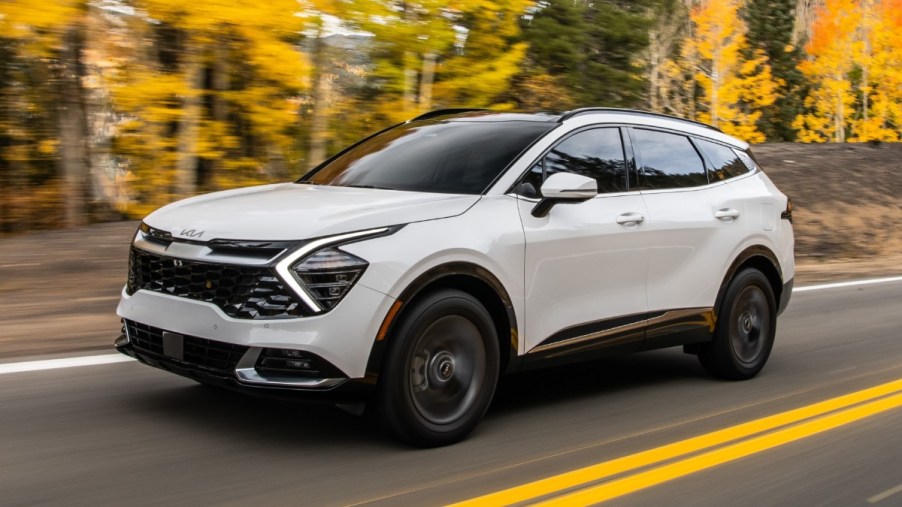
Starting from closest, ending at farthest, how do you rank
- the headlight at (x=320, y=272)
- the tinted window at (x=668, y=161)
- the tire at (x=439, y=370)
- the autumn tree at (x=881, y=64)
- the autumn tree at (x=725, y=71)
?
the headlight at (x=320, y=272), the tire at (x=439, y=370), the tinted window at (x=668, y=161), the autumn tree at (x=725, y=71), the autumn tree at (x=881, y=64)

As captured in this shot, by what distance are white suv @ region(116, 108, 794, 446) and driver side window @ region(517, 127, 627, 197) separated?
0.5 inches

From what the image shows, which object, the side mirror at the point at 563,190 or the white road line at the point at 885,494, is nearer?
the white road line at the point at 885,494

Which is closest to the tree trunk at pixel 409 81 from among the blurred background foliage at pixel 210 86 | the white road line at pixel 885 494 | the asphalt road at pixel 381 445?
the blurred background foliage at pixel 210 86

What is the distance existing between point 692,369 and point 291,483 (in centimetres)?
380

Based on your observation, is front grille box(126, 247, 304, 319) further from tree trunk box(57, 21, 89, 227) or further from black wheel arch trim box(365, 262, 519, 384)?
tree trunk box(57, 21, 89, 227)

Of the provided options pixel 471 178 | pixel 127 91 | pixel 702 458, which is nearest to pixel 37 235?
pixel 127 91

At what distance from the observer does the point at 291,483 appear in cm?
439

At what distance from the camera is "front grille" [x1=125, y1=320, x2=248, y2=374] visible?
15.0ft

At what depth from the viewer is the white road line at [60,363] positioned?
619cm

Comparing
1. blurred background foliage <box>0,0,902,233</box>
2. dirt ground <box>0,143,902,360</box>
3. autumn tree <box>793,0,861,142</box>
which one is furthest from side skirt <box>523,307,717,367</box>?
autumn tree <box>793,0,861,142</box>

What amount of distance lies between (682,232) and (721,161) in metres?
1.03

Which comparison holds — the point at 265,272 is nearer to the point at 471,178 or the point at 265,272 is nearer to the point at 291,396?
the point at 291,396

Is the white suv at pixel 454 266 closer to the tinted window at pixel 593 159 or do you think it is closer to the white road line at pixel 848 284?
the tinted window at pixel 593 159

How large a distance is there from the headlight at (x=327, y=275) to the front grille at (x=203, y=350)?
408 mm
